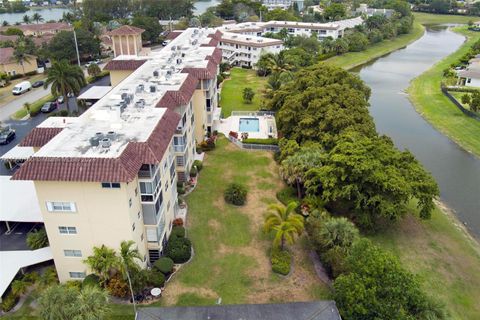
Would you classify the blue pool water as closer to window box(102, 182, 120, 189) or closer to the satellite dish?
the satellite dish

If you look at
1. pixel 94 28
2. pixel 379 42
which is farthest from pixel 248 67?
pixel 379 42

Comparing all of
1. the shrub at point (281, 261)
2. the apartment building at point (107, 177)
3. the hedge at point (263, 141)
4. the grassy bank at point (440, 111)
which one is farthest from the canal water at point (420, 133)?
the apartment building at point (107, 177)

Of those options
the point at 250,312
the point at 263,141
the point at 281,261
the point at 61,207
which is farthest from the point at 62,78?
the point at 250,312

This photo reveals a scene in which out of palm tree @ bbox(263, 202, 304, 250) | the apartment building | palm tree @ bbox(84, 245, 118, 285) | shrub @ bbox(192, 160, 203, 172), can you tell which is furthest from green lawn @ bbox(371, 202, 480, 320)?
palm tree @ bbox(84, 245, 118, 285)

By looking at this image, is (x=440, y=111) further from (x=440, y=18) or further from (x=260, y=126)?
(x=440, y=18)

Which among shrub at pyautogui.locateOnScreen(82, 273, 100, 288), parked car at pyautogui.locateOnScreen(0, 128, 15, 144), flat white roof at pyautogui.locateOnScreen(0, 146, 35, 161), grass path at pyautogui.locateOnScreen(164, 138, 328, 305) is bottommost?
grass path at pyautogui.locateOnScreen(164, 138, 328, 305)

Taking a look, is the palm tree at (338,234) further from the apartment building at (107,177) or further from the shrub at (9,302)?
the shrub at (9,302)
